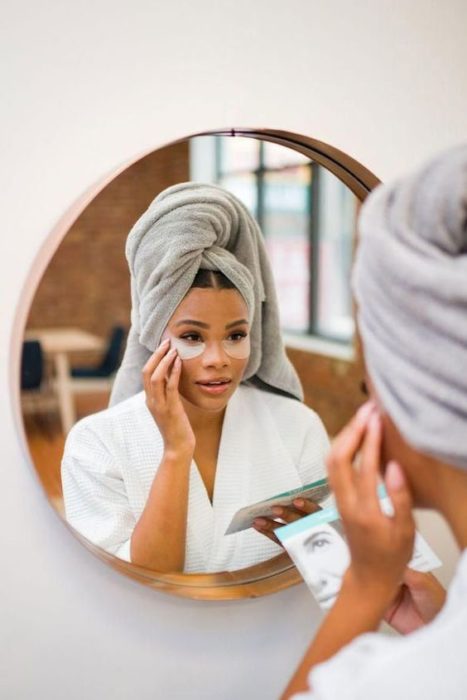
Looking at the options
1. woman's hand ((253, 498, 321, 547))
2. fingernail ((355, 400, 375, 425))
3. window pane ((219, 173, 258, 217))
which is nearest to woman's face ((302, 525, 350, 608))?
woman's hand ((253, 498, 321, 547))

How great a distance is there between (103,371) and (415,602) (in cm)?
44

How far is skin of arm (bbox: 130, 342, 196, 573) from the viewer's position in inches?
36.8

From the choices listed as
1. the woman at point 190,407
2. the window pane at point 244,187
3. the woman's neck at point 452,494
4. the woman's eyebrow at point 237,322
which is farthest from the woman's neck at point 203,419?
the woman's neck at point 452,494

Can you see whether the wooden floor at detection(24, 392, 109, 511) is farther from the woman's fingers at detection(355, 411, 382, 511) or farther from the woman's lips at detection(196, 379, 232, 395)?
the woman's fingers at detection(355, 411, 382, 511)

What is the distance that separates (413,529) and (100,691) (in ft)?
1.70

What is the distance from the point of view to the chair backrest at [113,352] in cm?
91

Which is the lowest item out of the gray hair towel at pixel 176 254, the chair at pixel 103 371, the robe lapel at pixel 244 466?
the robe lapel at pixel 244 466

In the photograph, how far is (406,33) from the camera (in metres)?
1.04

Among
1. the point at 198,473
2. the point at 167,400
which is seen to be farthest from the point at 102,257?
the point at 198,473

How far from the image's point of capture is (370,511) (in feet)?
2.27

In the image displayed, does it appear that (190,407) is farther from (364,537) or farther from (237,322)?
(364,537)

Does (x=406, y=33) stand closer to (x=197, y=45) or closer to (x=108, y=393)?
(x=197, y=45)

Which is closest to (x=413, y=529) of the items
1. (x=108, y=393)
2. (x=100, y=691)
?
(x=108, y=393)

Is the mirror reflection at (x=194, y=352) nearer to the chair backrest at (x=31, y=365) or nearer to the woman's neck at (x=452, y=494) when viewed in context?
the chair backrest at (x=31, y=365)
